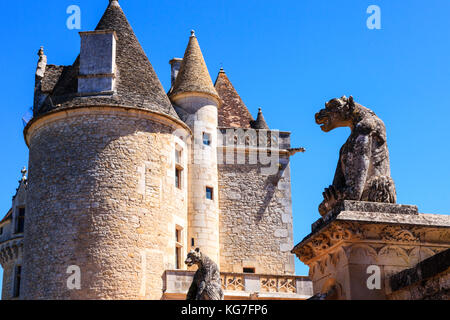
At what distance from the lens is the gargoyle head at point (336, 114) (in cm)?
618

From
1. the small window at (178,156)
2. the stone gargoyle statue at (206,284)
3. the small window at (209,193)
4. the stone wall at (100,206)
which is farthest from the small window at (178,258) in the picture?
the stone gargoyle statue at (206,284)

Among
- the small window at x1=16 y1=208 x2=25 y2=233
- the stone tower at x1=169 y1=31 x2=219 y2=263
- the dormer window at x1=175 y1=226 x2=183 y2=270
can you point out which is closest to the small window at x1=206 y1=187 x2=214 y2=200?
the stone tower at x1=169 y1=31 x2=219 y2=263

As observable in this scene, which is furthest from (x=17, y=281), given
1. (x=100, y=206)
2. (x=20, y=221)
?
(x=100, y=206)

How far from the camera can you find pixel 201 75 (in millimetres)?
23250

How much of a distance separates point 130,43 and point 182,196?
5450 mm

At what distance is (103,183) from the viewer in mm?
18734

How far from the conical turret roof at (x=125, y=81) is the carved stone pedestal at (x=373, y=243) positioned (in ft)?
48.6

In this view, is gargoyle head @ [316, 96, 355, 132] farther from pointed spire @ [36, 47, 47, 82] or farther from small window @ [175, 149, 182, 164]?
pointed spire @ [36, 47, 47, 82]

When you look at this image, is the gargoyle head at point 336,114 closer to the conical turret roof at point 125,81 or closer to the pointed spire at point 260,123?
the conical turret roof at point 125,81

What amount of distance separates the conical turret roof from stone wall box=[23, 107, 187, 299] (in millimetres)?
403

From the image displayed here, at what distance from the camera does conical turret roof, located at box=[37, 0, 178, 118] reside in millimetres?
19845
